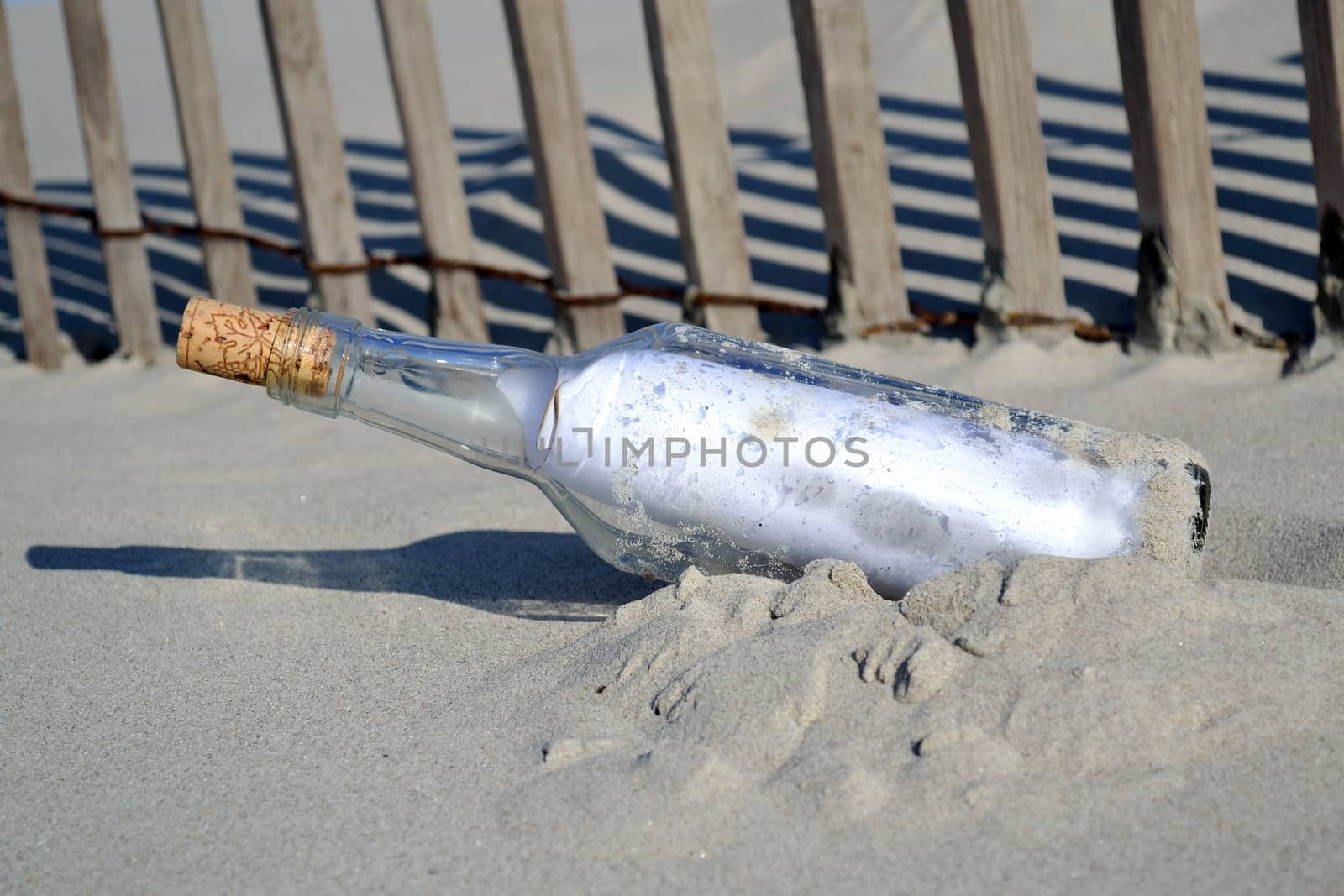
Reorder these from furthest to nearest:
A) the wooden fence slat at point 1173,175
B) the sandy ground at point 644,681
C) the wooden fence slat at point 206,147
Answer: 1. the wooden fence slat at point 206,147
2. the wooden fence slat at point 1173,175
3. the sandy ground at point 644,681

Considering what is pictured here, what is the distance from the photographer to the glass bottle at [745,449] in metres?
1.64

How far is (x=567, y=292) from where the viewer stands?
3.43 meters

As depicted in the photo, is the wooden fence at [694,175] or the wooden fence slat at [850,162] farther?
the wooden fence slat at [850,162]

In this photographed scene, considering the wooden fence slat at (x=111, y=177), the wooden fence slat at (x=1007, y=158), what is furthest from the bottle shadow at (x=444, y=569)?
the wooden fence slat at (x=111, y=177)

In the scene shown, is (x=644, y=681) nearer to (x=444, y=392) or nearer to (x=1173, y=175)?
(x=444, y=392)

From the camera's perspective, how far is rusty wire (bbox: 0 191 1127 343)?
304 centimetres

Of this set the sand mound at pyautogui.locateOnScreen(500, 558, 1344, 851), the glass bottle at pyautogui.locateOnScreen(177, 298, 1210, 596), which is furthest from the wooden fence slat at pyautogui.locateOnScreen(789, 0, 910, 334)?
the sand mound at pyautogui.locateOnScreen(500, 558, 1344, 851)

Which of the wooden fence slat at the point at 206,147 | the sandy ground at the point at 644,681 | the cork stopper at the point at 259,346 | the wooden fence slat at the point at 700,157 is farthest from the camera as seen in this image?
the wooden fence slat at the point at 206,147

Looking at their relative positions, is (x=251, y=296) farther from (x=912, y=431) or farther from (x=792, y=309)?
(x=912, y=431)

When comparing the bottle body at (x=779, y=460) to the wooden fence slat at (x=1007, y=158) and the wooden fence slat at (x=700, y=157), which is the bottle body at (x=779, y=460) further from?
the wooden fence slat at (x=700, y=157)

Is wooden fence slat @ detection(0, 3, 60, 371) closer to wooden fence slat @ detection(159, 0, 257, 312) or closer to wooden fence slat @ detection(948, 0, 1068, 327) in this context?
wooden fence slat @ detection(159, 0, 257, 312)

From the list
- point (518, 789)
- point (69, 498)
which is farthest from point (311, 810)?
point (69, 498)

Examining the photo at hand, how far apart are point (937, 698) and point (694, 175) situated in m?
2.21

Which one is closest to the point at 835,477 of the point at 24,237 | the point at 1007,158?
the point at 1007,158
